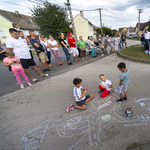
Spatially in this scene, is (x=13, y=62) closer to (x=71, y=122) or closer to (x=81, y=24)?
(x=71, y=122)

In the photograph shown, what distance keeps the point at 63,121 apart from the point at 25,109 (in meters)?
1.27

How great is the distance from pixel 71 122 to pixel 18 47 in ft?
10.6

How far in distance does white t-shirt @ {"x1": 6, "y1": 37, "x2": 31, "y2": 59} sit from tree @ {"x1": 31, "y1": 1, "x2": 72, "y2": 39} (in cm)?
1839

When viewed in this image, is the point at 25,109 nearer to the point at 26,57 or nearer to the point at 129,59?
the point at 26,57

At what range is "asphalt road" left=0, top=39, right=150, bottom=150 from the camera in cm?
174

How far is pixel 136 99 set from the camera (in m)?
2.57

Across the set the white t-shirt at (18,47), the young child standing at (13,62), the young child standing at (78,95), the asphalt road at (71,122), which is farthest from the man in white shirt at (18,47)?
the young child standing at (78,95)

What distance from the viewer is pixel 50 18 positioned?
62.3 feet

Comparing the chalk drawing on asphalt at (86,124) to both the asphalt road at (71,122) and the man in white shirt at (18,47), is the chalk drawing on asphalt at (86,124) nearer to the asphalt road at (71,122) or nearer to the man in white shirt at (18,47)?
the asphalt road at (71,122)

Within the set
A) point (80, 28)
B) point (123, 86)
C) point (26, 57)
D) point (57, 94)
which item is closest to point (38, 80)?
point (26, 57)

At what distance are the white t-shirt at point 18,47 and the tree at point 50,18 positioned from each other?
60.3 ft

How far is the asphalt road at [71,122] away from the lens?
1.74 meters

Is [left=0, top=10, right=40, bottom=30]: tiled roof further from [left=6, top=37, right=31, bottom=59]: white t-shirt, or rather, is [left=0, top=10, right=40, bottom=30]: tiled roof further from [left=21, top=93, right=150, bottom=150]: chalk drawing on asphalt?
[left=21, top=93, right=150, bottom=150]: chalk drawing on asphalt

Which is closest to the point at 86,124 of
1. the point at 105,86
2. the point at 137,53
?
the point at 105,86
